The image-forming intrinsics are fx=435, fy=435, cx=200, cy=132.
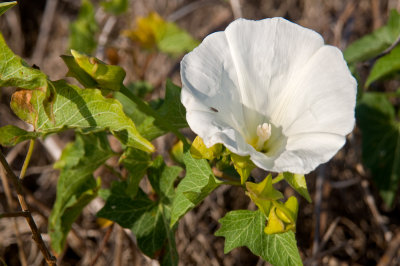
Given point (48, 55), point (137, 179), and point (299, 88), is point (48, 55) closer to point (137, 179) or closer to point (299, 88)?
point (137, 179)

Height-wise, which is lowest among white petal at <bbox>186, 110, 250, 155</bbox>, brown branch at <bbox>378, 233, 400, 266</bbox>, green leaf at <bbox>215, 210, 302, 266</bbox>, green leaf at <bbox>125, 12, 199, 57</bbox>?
brown branch at <bbox>378, 233, 400, 266</bbox>

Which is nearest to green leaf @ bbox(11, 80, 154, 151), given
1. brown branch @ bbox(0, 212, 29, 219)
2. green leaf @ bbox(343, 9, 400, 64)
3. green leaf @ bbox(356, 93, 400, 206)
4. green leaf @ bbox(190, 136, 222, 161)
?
green leaf @ bbox(190, 136, 222, 161)

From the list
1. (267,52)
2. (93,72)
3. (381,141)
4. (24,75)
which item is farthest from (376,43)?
(24,75)

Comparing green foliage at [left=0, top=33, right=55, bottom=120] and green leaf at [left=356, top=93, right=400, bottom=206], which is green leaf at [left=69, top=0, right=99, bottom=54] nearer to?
green foliage at [left=0, top=33, right=55, bottom=120]

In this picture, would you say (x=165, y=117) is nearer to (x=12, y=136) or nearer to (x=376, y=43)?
(x=12, y=136)

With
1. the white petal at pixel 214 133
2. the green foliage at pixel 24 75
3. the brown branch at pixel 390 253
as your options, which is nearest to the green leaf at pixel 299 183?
the white petal at pixel 214 133

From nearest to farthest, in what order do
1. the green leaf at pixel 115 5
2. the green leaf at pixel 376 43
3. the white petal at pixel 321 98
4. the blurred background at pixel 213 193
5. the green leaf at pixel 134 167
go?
the white petal at pixel 321 98
the green leaf at pixel 134 167
the green leaf at pixel 376 43
the blurred background at pixel 213 193
the green leaf at pixel 115 5

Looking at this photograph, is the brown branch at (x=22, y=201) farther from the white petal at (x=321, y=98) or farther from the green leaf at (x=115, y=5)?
the green leaf at (x=115, y=5)
